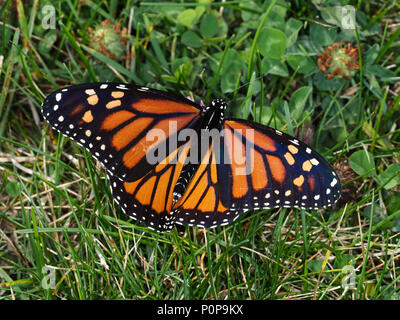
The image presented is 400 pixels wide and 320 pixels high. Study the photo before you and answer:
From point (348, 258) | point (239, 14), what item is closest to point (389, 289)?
point (348, 258)

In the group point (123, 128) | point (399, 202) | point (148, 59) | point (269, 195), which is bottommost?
point (399, 202)

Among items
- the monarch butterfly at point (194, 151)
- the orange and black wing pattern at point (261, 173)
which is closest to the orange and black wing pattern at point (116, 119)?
the monarch butterfly at point (194, 151)

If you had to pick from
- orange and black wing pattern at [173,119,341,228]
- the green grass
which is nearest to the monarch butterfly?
orange and black wing pattern at [173,119,341,228]

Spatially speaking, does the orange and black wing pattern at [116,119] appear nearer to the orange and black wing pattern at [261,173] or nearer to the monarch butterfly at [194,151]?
the monarch butterfly at [194,151]

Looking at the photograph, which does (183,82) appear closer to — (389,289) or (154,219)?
(154,219)

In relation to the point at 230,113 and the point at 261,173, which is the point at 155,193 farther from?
the point at 230,113

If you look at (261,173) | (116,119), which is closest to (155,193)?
(116,119)

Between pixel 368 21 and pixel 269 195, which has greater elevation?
pixel 368 21
